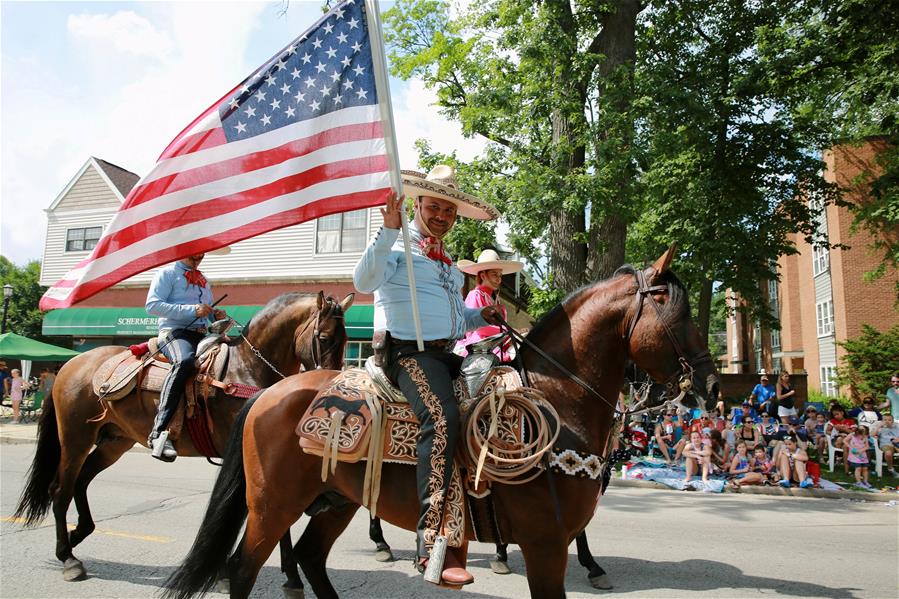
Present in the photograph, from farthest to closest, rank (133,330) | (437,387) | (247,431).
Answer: (133,330), (247,431), (437,387)

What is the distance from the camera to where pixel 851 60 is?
486 inches

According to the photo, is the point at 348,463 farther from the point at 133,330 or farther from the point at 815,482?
the point at 133,330

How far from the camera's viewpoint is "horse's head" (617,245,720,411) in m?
3.16

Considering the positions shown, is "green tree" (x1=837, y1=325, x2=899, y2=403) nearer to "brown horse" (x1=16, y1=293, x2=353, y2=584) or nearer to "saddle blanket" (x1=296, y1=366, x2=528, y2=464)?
"brown horse" (x1=16, y1=293, x2=353, y2=584)

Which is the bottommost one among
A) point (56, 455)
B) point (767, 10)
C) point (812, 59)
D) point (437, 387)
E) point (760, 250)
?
point (56, 455)

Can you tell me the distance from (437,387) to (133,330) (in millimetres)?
21463

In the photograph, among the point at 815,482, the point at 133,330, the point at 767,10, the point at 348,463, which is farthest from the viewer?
the point at 133,330

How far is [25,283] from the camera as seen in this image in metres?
46.5

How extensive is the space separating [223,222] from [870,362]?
2593cm

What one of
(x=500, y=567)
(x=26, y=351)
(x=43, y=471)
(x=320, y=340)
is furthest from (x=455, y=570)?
(x=26, y=351)

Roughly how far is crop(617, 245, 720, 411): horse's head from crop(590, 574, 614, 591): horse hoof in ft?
7.83

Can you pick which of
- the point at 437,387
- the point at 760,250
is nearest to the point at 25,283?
the point at 760,250

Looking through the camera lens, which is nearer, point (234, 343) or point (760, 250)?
point (234, 343)

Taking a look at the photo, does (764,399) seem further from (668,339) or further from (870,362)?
(668,339)
